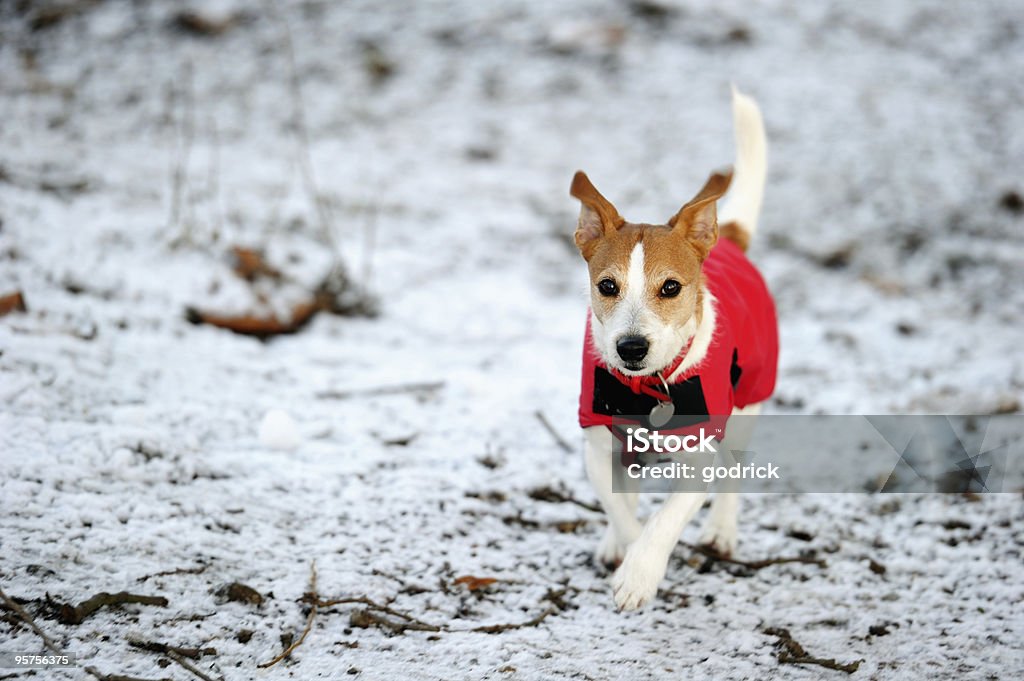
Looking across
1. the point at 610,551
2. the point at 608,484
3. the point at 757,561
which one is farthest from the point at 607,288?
the point at 757,561

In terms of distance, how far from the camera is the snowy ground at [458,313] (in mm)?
2701

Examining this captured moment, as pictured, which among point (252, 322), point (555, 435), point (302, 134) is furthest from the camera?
point (302, 134)

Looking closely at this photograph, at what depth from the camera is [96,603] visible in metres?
2.44

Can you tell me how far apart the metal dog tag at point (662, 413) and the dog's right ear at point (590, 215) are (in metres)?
0.61

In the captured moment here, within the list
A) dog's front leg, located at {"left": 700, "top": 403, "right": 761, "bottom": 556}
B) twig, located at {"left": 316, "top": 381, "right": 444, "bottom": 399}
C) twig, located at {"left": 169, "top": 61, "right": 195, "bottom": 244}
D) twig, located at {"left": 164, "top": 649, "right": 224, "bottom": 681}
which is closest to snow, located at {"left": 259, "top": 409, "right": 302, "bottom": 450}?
twig, located at {"left": 316, "top": 381, "right": 444, "bottom": 399}

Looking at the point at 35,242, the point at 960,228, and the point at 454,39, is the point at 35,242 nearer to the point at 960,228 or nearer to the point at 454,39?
the point at 454,39

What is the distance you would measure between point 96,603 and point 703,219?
233cm

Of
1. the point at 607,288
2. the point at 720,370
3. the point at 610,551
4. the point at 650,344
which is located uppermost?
the point at 607,288

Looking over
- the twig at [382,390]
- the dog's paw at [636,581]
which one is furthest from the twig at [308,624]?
the twig at [382,390]

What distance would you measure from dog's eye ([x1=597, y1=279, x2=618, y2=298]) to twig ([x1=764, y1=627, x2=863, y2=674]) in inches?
49.6

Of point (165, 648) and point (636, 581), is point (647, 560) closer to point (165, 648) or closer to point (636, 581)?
point (636, 581)

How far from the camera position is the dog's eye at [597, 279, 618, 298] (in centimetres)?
275

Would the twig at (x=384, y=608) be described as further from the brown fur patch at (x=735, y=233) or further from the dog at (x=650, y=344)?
the brown fur patch at (x=735, y=233)

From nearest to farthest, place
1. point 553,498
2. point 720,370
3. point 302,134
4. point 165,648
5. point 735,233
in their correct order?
point 165,648 → point 720,370 → point 553,498 → point 735,233 → point 302,134
